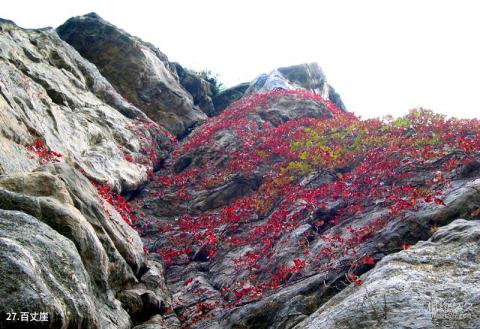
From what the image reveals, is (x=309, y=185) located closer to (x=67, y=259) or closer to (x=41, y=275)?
(x=67, y=259)

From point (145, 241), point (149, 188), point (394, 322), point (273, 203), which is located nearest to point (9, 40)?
point (149, 188)

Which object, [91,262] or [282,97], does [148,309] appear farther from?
[282,97]

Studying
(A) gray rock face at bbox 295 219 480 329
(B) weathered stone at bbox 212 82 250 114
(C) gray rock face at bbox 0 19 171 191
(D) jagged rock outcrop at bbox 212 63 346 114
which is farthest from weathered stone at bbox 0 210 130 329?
(B) weathered stone at bbox 212 82 250 114

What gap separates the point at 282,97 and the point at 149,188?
475 inches

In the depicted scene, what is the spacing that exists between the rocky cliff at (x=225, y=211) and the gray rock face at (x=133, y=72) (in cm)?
117

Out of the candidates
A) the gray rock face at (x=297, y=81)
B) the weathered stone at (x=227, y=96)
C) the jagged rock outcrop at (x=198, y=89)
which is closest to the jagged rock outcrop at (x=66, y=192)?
the jagged rock outcrop at (x=198, y=89)

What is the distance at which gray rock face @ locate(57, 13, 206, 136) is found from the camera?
97.9 feet

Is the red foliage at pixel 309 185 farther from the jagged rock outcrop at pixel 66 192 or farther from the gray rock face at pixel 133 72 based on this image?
the gray rock face at pixel 133 72

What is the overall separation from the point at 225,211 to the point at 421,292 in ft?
37.3

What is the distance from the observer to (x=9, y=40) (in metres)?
21.0

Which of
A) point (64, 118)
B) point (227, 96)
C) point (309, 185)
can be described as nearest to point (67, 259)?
point (309, 185)

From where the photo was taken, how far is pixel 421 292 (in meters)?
7.49

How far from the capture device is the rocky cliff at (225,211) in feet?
24.9

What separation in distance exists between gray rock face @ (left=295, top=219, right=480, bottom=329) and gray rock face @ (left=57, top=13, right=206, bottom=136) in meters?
21.9
